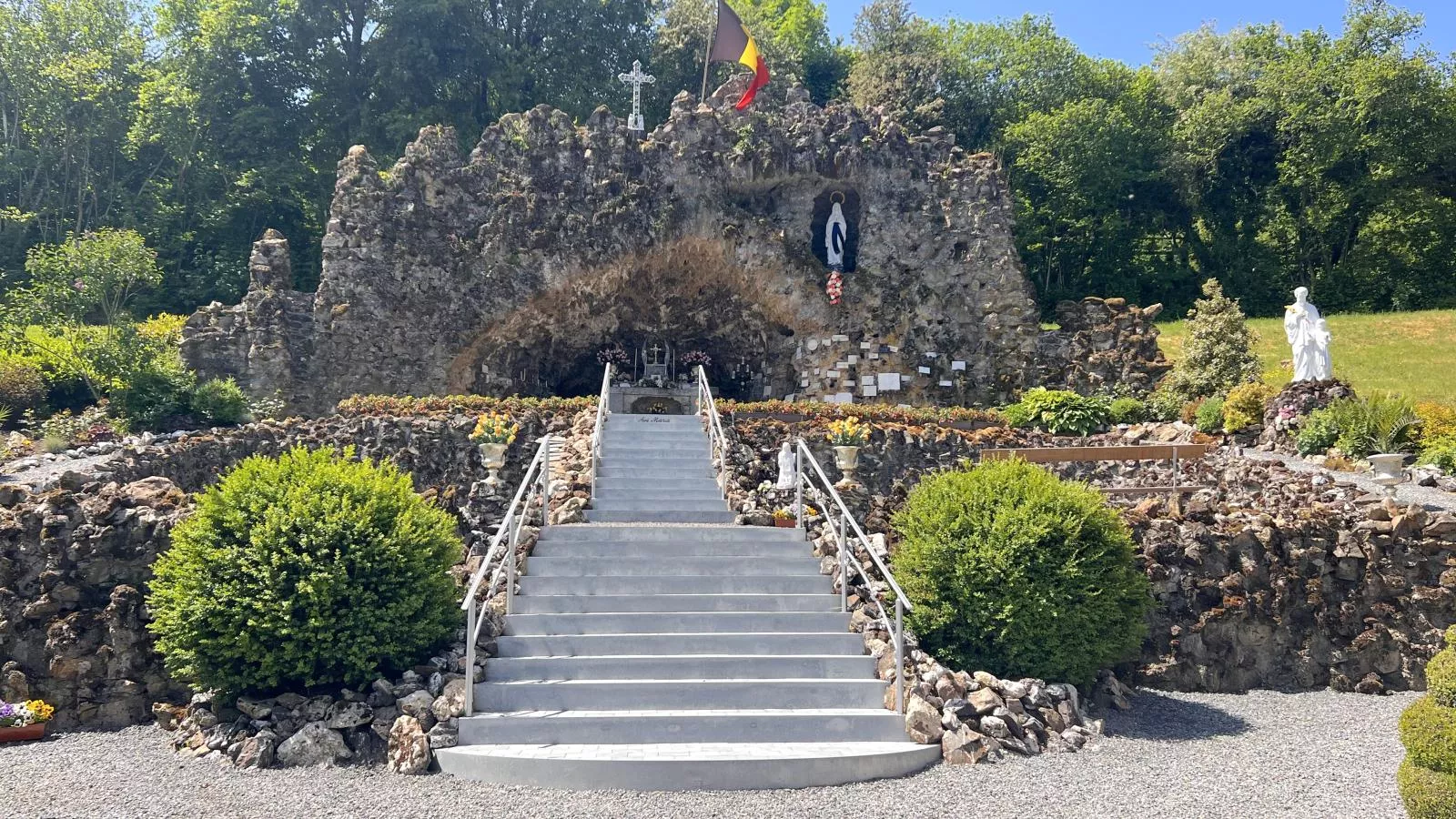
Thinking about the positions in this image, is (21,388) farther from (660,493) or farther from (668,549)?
(668,549)

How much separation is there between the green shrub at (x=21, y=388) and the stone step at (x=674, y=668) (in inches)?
663

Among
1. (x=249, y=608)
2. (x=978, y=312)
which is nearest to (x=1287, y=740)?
(x=249, y=608)

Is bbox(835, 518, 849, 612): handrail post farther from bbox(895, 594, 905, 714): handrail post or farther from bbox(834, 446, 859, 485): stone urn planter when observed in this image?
bbox(834, 446, 859, 485): stone urn planter

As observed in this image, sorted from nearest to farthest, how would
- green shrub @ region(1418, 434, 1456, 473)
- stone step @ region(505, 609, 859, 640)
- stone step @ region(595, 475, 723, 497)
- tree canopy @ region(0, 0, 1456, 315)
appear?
stone step @ region(505, 609, 859, 640), stone step @ region(595, 475, 723, 497), green shrub @ region(1418, 434, 1456, 473), tree canopy @ region(0, 0, 1456, 315)

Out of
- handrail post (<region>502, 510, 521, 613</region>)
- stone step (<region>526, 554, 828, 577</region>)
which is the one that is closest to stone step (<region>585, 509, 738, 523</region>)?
stone step (<region>526, 554, 828, 577</region>)

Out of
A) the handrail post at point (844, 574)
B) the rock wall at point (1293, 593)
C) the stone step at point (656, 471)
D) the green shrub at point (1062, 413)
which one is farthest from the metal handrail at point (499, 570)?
the green shrub at point (1062, 413)

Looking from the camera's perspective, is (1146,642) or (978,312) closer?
(1146,642)

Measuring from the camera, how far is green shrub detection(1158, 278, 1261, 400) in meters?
21.6

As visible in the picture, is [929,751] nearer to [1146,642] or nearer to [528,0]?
[1146,642]

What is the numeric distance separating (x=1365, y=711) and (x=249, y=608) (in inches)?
439

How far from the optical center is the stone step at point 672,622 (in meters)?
9.31

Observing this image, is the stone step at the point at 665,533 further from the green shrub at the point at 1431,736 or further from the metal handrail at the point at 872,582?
the green shrub at the point at 1431,736

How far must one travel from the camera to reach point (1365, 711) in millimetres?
9961

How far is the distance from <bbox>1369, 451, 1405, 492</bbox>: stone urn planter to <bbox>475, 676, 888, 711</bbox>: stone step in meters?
9.75
